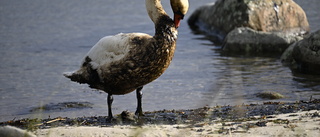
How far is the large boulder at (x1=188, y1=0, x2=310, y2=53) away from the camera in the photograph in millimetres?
15523

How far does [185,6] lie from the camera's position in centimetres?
716

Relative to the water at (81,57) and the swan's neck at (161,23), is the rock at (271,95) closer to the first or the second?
the water at (81,57)

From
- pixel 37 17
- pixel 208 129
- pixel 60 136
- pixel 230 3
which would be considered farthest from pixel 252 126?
pixel 37 17

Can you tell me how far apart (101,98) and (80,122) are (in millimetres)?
3168

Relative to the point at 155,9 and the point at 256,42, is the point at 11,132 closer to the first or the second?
the point at 155,9

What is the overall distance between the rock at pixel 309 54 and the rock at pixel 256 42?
250 centimetres

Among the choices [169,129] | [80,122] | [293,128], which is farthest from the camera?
[80,122]

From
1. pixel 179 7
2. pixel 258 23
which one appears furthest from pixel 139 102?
pixel 258 23

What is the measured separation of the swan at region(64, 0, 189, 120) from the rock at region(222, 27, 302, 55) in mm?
8467

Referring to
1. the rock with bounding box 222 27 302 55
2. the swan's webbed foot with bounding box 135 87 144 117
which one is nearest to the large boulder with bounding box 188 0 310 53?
the rock with bounding box 222 27 302 55

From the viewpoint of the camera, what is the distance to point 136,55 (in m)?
7.09

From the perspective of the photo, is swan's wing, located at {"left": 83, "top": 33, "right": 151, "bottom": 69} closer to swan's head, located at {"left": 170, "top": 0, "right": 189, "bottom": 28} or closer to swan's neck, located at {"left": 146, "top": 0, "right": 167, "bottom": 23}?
swan's neck, located at {"left": 146, "top": 0, "right": 167, "bottom": 23}

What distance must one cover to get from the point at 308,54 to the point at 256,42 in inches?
126

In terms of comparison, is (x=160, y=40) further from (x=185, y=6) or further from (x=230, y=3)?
(x=230, y=3)
